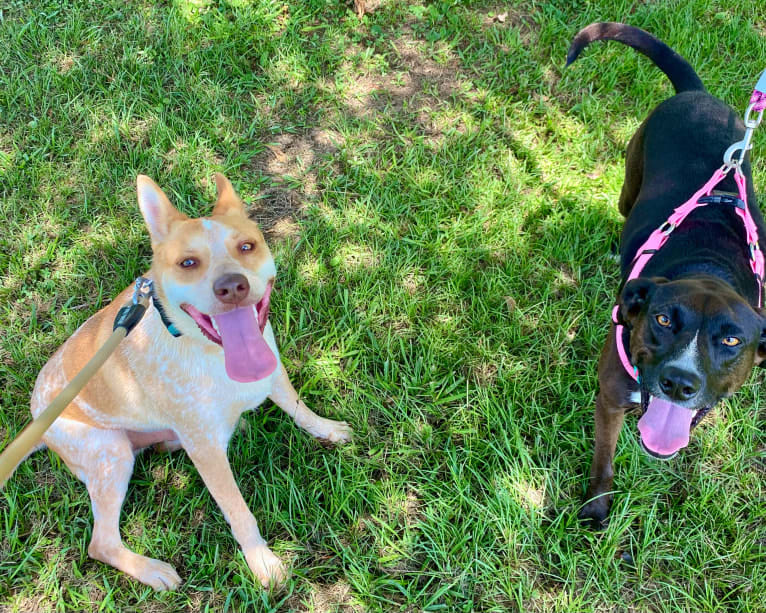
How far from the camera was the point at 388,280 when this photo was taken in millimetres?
3834

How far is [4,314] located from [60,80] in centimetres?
225

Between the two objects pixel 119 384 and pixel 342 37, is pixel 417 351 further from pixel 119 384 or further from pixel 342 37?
pixel 342 37

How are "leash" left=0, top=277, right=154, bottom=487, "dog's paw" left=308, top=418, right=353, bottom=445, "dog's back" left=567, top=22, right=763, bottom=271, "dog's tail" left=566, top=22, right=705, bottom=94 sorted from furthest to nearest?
"dog's tail" left=566, top=22, right=705, bottom=94 < "dog's paw" left=308, top=418, right=353, bottom=445 < "dog's back" left=567, top=22, right=763, bottom=271 < "leash" left=0, top=277, right=154, bottom=487

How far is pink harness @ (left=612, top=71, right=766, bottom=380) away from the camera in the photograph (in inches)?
107

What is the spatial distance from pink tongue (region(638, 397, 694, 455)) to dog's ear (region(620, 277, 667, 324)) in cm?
41

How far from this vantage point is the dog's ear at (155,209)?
2.43 metres

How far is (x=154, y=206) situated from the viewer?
2.47 meters

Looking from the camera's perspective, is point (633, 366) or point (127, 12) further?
point (127, 12)

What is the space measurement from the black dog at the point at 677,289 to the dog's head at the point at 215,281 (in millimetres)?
1710

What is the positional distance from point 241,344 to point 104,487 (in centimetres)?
118

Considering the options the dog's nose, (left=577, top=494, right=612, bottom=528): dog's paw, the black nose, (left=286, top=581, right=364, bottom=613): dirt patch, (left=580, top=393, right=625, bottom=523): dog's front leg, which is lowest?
(left=286, top=581, right=364, bottom=613): dirt patch

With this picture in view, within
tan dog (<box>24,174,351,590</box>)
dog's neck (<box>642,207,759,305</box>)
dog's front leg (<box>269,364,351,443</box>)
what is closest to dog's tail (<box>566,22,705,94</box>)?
dog's neck (<box>642,207,759,305</box>)

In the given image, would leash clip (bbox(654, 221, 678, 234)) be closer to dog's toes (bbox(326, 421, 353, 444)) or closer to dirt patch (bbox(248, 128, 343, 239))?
dog's toes (bbox(326, 421, 353, 444))

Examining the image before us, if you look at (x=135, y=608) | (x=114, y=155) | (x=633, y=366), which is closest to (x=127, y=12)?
(x=114, y=155)
